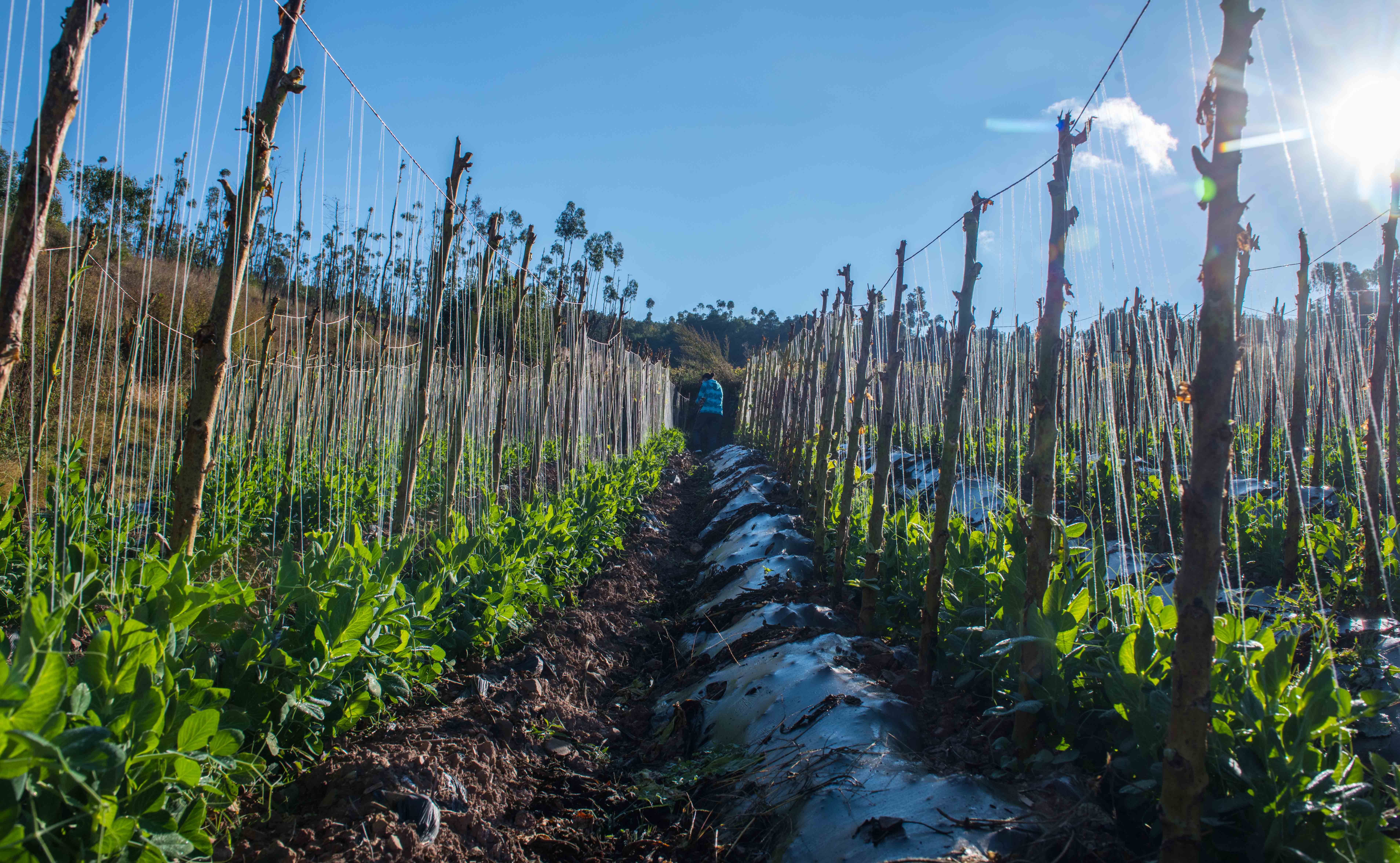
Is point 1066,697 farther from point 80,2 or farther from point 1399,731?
point 80,2

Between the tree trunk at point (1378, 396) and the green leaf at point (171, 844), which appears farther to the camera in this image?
the tree trunk at point (1378, 396)

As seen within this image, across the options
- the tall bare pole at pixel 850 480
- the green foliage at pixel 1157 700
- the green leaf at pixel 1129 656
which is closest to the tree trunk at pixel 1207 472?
the green foliage at pixel 1157 700

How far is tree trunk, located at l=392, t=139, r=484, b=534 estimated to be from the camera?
12.8 ft

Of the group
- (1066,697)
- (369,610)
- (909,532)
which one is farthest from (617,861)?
(909,532)

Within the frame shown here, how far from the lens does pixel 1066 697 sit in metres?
2.10

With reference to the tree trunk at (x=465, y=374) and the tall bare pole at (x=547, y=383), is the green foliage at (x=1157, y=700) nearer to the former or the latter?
the tree trunk at (x=465, y=374)

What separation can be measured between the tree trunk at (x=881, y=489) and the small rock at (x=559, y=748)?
176 centimetres

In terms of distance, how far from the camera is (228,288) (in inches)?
93.4

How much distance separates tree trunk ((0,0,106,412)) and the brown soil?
130 cm

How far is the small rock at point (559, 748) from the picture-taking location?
288 centimetres

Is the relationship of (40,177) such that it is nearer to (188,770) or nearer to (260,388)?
(188,770)

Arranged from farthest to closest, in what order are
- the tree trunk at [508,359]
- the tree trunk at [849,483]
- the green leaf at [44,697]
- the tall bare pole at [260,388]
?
the tall bare pole at [260,388], the tree trunk at [508,359], the tree trunk at [849,483], the green leaf at [44,697]

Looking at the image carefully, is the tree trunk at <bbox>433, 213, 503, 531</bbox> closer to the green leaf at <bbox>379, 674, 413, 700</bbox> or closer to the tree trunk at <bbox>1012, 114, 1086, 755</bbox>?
the green leaf at <bbox>379, 674, 413, 700</bbox>

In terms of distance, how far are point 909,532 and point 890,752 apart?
192 cm
